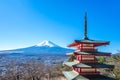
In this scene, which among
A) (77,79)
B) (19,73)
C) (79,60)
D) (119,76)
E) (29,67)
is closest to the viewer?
(77,79)

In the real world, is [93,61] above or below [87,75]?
above

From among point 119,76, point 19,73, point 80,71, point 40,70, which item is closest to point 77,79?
point 80,71

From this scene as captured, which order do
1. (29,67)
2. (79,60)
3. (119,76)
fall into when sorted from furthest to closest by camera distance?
(29,67) < (119,76) < (79,60)

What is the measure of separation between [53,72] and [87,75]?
80.1 feet

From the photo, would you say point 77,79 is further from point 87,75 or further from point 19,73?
point 19,73

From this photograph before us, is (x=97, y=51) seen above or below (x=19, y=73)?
above

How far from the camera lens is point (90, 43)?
12445 millimetres

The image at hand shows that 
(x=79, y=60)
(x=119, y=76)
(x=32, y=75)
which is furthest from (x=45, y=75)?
(x=79, y=60)

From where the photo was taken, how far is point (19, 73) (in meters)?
31.2

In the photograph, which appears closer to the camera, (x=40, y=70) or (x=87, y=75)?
(x=87, y=75)

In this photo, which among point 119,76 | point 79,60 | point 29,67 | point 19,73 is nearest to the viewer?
point 79,60

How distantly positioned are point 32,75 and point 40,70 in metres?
2.89

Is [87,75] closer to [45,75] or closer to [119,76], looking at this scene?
[119,76]

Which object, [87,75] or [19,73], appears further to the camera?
[19,73]
